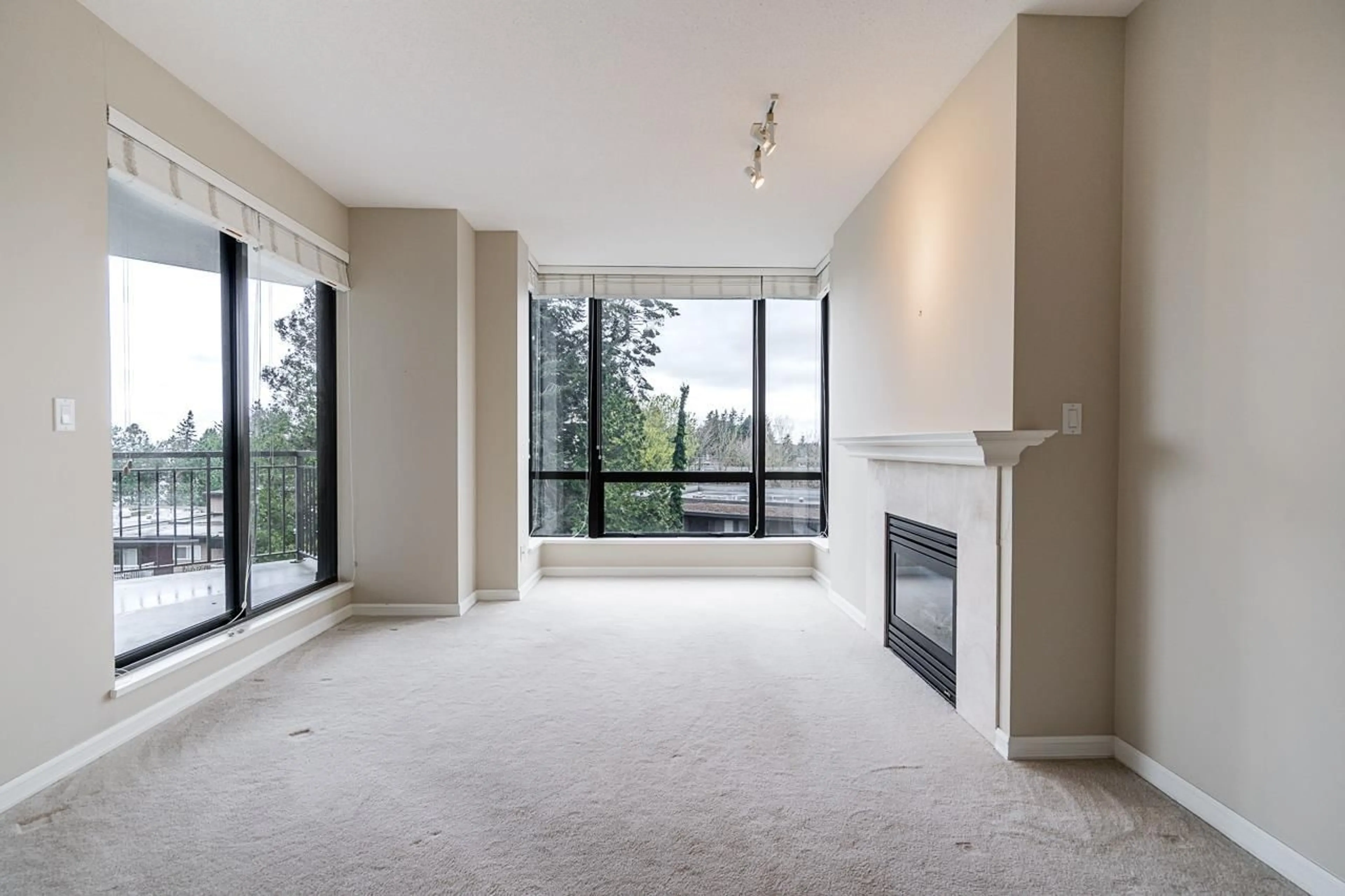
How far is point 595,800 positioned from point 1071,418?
82.9 inches

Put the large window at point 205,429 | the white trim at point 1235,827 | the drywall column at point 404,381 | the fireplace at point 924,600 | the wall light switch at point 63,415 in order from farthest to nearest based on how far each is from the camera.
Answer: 1. the drywall column at point 404,381
2. the fireplace at point 924,600
3. the large window at point 205,429
4. the wall light switch at point 63,415
5. the white trim at point 1235,827

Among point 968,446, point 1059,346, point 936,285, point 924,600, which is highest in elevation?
point 936,285

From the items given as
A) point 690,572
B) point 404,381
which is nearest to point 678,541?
point 690,572

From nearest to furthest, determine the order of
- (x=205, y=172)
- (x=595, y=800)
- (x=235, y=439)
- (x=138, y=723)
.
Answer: (x=595, y=800) < (x=138, y=723) < (x=205, y=172) < (x=235, y=439)

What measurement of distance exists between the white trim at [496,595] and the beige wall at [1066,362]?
344cm

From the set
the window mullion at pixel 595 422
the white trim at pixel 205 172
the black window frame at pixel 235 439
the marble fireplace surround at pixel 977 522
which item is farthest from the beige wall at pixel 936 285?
the black window frame at pixel 235 439

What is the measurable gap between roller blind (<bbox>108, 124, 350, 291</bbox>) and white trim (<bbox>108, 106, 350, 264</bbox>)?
0.01m

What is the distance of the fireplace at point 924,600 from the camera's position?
2.88 meters

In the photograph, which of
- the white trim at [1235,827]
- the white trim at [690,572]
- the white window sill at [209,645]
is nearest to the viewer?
the white trim at [1235,827]

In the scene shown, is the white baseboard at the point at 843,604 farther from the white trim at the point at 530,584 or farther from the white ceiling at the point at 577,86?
the white ceiling at the point at 577,86

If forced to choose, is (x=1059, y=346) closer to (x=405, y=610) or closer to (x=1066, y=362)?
(x=1066, y=362)

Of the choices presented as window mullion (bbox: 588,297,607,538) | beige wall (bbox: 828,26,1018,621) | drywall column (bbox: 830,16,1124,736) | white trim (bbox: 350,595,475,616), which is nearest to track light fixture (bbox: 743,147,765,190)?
beige wall (bbox: 828,26,1018,621)

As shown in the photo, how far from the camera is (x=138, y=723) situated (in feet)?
8.42

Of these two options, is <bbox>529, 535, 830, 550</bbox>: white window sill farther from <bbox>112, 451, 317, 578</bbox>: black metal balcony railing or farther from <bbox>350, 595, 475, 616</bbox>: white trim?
<bbox>112, 451, 317, 578</bbox>: black metal balcony railing
